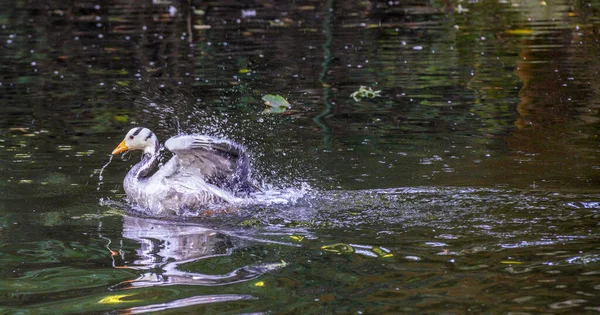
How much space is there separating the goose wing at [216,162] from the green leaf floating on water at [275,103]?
352 centimetres

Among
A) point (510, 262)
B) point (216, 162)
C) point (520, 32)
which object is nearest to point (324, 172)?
point (216, 162)

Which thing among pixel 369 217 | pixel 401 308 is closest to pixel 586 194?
pixel 369 217

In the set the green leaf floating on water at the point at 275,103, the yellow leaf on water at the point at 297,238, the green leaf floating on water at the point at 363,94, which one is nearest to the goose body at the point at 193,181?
the yellow leaf on water at the point at 297,238

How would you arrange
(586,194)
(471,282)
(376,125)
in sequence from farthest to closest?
1. (376,125)
2. (586,194)
3. (471,282)

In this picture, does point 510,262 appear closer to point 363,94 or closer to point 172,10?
point 363,94

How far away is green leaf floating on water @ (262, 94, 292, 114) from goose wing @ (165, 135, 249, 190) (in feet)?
11.6

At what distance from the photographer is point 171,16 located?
72.9ft

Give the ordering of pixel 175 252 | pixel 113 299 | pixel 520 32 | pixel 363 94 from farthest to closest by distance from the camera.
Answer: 1. pixel 520 32
2. pixel 363 94
3. pixel 175 252
4. pixel 113 299

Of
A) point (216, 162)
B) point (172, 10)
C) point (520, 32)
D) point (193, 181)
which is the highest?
point (172, 10)

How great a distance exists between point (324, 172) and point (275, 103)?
3.12 metres

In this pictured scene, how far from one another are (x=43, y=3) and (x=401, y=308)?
886 inches

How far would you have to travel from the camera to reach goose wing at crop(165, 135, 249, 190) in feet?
24.9

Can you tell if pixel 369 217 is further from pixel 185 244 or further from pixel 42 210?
pixel 42 210

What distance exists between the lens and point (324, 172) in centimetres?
860
